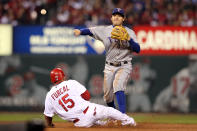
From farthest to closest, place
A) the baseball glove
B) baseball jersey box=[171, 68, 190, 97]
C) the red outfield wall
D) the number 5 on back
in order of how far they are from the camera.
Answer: the red outfield wall, baseball jersey box=[171, 68, 190, 97], the baseball glove, the number 5 on back

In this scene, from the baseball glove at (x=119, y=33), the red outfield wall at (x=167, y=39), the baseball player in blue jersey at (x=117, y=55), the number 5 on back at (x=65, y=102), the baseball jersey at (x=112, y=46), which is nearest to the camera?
the number 5 on back at (x=65, y=102)

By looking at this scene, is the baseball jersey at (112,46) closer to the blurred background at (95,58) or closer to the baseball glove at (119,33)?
the baseball glove at (119,33)

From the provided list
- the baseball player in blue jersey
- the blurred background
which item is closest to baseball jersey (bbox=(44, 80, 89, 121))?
the baseball player in blue jersey

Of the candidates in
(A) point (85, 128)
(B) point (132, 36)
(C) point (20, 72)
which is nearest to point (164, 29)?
(C) point (20, 72)

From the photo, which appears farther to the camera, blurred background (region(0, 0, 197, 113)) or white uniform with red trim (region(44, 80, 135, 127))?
blurred background (region(0, 0, 197, 113))

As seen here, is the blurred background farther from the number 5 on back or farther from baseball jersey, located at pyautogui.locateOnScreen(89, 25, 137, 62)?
the number 5 on back

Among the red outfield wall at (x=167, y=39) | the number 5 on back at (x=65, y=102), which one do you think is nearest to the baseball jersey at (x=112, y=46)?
the number 5 on back at (x=65, y=102)

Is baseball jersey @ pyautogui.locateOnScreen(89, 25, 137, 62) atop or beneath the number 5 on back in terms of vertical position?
atop
